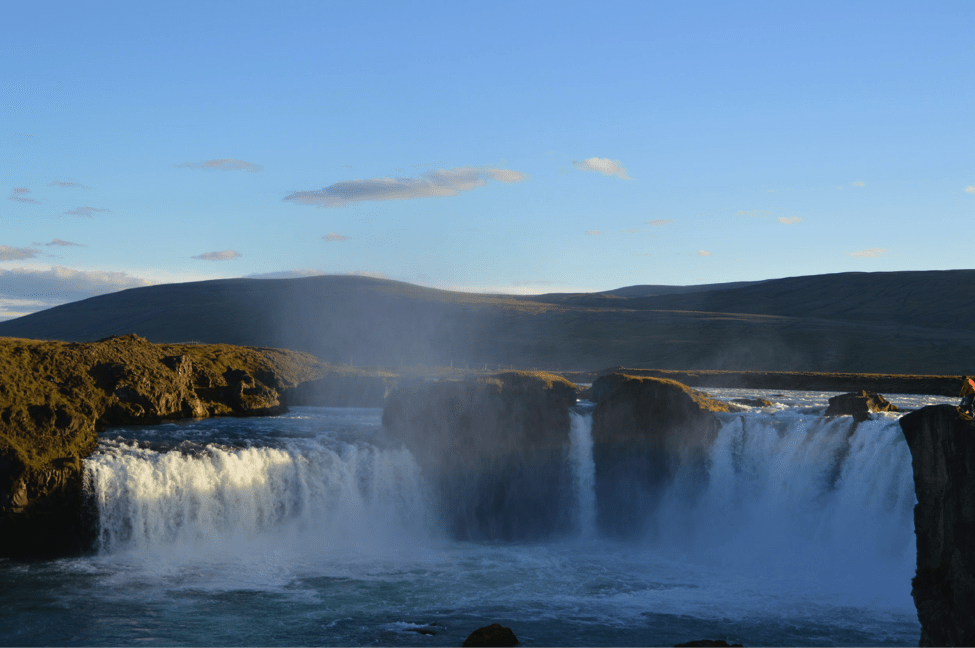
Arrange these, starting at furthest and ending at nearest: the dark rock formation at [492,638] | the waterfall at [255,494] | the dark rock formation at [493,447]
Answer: the dark rock formation at [493,447] < the waterfall at [255,494] < the dark rock formation at [492,638]

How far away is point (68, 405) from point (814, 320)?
11379 centimetres

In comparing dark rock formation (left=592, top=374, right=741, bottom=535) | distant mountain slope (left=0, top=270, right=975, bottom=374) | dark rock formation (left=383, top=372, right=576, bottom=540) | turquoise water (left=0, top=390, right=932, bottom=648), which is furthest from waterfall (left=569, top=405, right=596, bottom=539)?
distant mountain slope (left=0, top=270, right=975, bottom=374)

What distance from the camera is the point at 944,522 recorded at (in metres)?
15.1

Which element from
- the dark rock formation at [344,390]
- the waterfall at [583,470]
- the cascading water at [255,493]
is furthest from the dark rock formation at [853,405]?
the dark rock formation at [344,390]

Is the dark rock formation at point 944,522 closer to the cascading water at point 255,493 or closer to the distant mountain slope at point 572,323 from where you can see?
the cascading water at point 255,493

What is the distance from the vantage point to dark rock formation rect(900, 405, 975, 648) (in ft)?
47.8

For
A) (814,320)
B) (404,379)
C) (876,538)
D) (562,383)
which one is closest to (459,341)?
(814,320)

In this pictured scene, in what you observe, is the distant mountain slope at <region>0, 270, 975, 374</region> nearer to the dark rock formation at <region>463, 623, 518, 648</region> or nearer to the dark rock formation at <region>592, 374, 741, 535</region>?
the dark rock formation at <region>592, 374, 741, 535</region>

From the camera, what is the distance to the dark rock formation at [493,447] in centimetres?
3350

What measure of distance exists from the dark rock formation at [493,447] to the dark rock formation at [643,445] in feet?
5.80

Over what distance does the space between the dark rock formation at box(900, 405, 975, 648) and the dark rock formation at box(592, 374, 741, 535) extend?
Result: 1820 centimetres

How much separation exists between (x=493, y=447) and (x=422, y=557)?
6852 mm

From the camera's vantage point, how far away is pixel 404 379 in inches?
2248

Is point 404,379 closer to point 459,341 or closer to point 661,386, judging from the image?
point 661,386
